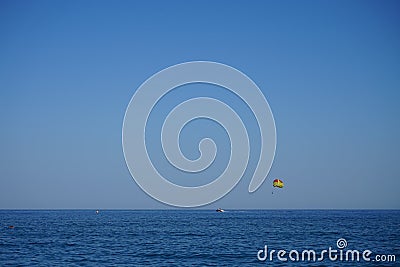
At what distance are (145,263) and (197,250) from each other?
1092cm

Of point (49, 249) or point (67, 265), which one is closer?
point (67, 265)

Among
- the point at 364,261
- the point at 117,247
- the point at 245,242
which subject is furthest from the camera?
the point at 245,242

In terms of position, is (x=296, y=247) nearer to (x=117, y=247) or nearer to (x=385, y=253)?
(x=385, y=253)

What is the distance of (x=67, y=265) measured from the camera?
44.9 metres

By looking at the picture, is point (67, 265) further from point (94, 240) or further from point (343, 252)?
point (343, 252)

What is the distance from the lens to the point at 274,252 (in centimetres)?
5478

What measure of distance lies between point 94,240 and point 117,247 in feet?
33.6

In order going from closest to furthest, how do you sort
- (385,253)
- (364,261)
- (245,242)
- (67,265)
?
(67,265)
(364,261)
(385,253)
(245,242)

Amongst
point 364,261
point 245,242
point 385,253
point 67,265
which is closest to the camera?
point 67,265

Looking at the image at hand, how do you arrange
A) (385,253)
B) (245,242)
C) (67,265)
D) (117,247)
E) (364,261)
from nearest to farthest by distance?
1. (67,265)
2. (364,261)
3. (385,253)
4. (117,247)
5. (245,242)

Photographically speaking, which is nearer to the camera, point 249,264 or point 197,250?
point 249,264

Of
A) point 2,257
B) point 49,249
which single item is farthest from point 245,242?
point 2,257

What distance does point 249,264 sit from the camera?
45.8m

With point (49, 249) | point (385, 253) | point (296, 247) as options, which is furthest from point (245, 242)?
point (49, 249)
